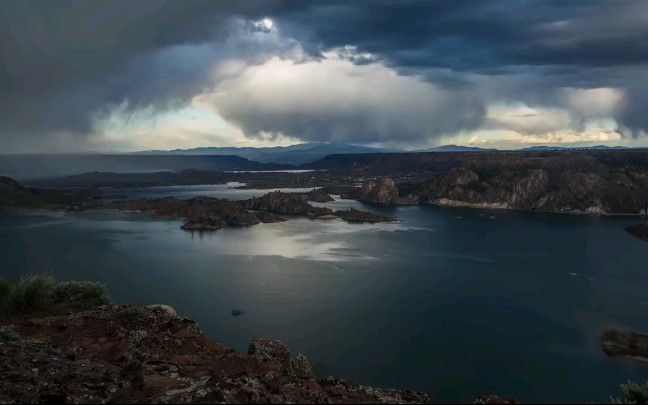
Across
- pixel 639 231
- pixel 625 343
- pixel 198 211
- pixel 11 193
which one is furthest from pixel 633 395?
pixel 11 193

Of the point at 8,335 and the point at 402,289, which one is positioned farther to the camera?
the point at 402,289

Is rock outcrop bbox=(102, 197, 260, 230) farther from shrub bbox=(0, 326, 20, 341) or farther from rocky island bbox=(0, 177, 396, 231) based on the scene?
shrub bbox=(0, 326, 20, 341)

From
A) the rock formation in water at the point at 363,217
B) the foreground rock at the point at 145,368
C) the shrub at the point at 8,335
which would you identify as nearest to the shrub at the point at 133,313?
the foreground rock at the point at 145,368

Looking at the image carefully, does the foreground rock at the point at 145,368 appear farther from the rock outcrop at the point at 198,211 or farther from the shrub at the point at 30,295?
the rock outcrop at the point at 198,211

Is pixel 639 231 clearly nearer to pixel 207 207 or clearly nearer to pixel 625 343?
pixel 625 343

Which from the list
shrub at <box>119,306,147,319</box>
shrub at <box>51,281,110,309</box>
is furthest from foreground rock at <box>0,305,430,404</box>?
shrub at <box>51,281,110,309</box>
